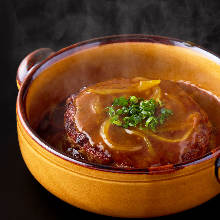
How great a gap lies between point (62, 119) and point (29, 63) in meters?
0.44

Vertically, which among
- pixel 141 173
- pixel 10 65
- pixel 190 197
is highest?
pixel 141 173

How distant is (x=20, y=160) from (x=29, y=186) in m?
0.25

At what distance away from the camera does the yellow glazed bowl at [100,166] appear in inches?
71.7

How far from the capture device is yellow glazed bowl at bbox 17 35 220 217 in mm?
1822

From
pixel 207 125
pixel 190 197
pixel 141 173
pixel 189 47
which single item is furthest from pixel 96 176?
pixel 189 47

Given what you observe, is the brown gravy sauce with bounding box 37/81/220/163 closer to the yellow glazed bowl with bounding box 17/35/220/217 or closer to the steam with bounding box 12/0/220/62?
the yellow glazed bowl with bounding box 17/35/220/217

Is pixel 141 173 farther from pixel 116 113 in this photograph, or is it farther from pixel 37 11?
pixel 37 11

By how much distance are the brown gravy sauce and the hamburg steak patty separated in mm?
118

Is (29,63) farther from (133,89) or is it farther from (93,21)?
(93,21)

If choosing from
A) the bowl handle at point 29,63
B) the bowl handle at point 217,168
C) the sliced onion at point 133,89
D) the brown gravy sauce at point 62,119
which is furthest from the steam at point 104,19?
the bowl handle at point 217,168

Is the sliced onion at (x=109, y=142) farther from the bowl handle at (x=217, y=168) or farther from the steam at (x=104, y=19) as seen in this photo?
the steam at (x=104, y=19)

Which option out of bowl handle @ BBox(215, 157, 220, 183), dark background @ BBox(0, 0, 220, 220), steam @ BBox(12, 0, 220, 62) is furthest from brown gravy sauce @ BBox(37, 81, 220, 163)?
steam @ BBox(12, 0, 220, 62)

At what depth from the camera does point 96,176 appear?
1.82 metres

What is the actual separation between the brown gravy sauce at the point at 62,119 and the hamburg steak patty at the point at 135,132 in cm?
12
